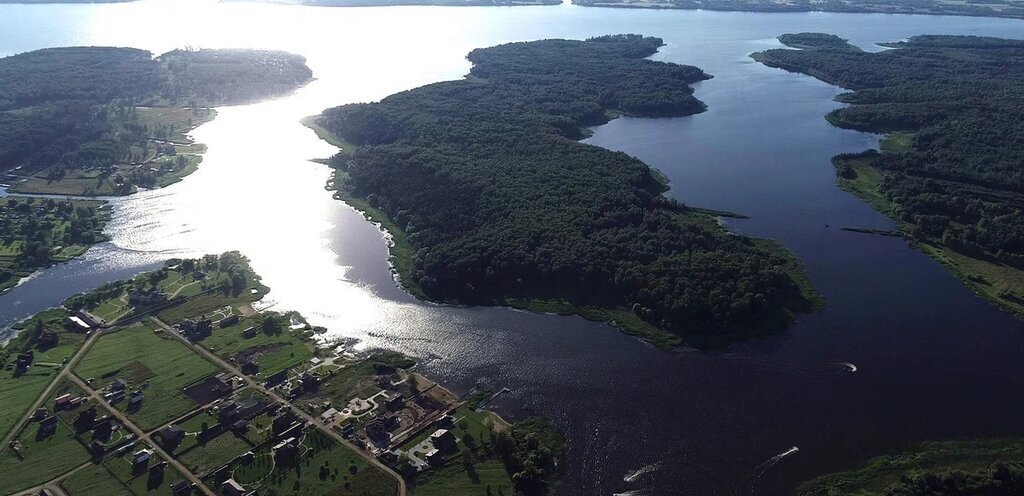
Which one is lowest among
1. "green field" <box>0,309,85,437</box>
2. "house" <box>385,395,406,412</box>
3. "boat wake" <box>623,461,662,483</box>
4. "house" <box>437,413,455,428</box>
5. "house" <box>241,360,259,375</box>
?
"boat wake" <box>623,461,662,483</box>

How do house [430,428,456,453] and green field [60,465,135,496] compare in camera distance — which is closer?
green field [60,465,135,496]

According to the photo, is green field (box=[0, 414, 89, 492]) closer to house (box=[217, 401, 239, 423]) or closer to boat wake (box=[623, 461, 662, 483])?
house (box=[217, 401, 239, 423])

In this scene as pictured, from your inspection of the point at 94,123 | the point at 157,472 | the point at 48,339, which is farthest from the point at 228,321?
the point at 94,123

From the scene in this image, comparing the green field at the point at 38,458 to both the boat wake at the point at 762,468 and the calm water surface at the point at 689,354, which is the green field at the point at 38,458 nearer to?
the calm water surface at the point at 689,354

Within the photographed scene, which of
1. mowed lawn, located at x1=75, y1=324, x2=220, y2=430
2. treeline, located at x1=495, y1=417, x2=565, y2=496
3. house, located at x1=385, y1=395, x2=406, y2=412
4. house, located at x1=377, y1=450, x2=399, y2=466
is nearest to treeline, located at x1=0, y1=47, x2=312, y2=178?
mowed lawn, located at x1=75, y1=324, x2=220, y2=430

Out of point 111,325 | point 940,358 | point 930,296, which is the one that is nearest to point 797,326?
point 940,358
